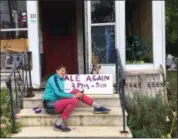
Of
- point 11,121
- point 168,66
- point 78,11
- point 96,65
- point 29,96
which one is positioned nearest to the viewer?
point 11,121

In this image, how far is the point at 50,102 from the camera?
656cm

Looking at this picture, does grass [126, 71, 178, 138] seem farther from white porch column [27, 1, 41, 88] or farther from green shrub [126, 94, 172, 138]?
white porch column [27, 1, 41, 88]

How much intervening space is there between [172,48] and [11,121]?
44.9ft

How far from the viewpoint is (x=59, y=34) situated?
9844mm

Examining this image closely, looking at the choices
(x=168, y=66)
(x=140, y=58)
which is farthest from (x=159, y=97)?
(x=168, y=66)

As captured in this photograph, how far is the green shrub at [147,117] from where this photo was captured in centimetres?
679

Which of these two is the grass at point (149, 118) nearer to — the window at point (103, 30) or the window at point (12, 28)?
the window at point (103, 30)

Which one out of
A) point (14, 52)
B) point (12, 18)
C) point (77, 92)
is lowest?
point (77, 92)

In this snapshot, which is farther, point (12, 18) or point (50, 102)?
point (12, 18)

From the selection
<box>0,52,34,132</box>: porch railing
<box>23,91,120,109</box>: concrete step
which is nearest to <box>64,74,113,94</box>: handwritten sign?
<box>23,91,120,109</box>: concrete step

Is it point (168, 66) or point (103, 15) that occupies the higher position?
point (103, 15)

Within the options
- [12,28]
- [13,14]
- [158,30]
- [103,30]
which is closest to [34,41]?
[12,28]

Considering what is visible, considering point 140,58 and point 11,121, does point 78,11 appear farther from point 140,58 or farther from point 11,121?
point 11,121

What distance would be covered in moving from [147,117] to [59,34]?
149 inches
